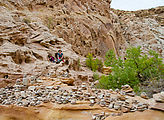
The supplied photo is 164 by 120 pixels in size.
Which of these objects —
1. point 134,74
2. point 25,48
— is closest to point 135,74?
point 134,74

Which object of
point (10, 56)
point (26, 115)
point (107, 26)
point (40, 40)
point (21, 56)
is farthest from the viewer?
point (107, 26)

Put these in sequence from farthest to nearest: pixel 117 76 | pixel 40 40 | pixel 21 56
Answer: pixel 40 40 < pixel 117 76 < pixel 21 56

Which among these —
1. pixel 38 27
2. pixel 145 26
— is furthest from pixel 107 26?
pixel 38 27

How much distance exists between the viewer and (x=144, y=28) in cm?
2706

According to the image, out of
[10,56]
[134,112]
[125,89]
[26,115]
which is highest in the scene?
[10,56]

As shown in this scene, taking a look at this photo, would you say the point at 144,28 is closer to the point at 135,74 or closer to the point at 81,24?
the point at 81,24

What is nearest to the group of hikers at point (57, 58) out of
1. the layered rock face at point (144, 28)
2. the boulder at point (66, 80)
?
the boulder at point (66, 80)

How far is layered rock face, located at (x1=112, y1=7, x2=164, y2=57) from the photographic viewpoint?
24.5 meters

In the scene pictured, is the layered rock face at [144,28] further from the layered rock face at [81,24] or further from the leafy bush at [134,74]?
the leafy bush at [134,74]

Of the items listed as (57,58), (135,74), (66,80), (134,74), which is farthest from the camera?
(57,58)

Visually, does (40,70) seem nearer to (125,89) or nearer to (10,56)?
(10,56)

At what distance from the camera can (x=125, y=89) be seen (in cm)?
463

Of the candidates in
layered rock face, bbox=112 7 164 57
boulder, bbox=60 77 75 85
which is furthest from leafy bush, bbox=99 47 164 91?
layered rock face, bbox=112 7 164 57

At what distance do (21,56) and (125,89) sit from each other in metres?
5.06
